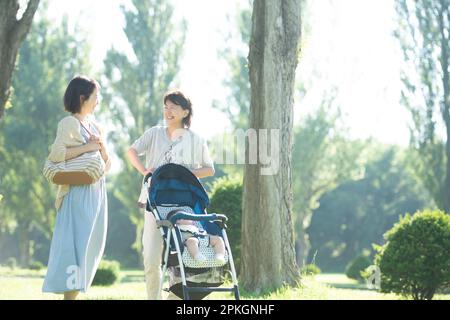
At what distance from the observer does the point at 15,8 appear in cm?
841

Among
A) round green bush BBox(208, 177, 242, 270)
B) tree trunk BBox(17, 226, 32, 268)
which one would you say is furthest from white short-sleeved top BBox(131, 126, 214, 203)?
tree trunk BBox(17, 226, 32, 268)

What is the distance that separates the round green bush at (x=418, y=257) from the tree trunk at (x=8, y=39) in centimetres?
544

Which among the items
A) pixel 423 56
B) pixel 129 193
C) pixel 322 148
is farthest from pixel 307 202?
pixel 423 56

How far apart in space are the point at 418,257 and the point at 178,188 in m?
4.85

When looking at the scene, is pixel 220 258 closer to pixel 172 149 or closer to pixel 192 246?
pixel 192 246

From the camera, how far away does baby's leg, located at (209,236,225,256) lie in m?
5.40

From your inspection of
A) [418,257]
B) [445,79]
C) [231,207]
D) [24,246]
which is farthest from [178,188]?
[24,246]

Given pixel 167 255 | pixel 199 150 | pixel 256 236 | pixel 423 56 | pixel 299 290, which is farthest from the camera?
pixel 423 56

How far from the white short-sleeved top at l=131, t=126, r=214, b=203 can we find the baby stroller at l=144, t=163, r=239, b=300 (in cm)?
21

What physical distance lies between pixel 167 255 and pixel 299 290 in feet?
10.0

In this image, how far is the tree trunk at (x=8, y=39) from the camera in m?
8.31

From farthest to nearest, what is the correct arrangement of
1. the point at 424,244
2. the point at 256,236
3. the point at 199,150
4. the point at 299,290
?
the point at 424,244 < the point at 256,236 < the point at 299,290 < the point at 199,150

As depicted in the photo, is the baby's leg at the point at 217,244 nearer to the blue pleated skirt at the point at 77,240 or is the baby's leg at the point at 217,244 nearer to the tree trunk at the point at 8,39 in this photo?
the blue pleated skirt at the point at 77,240
